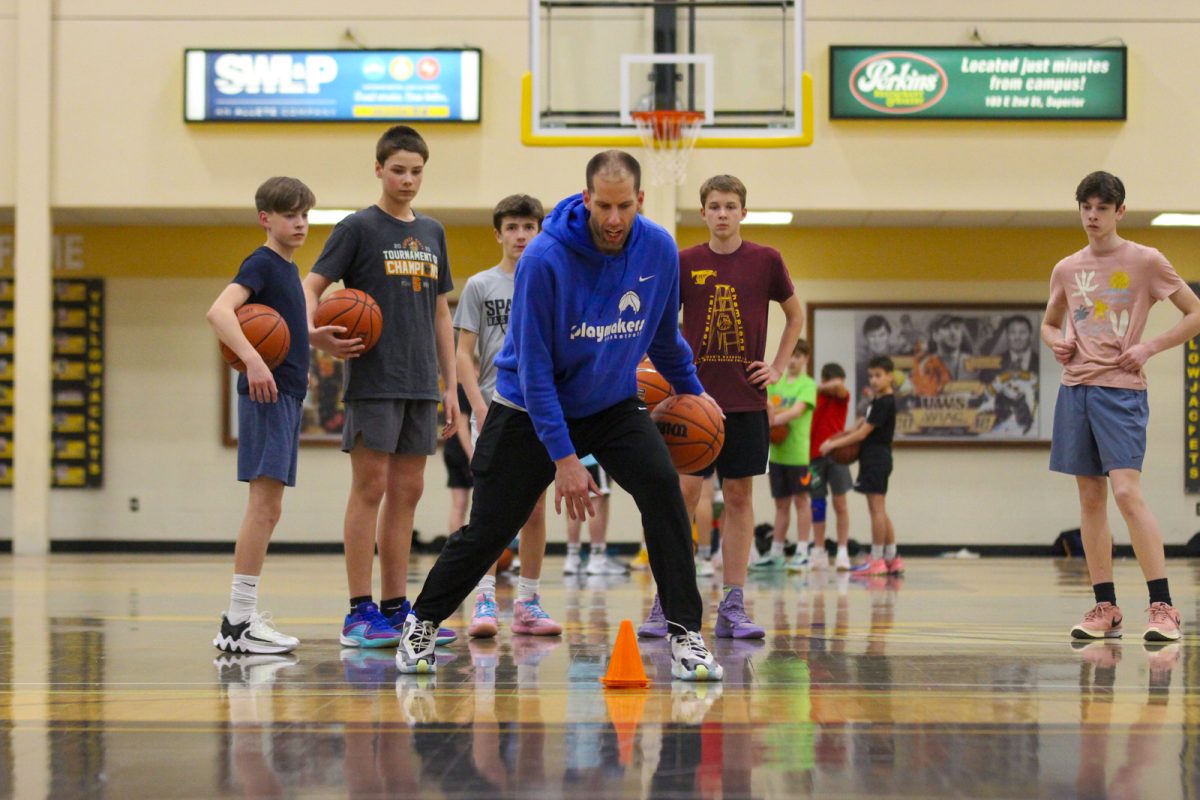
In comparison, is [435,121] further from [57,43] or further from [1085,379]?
[1085,379]

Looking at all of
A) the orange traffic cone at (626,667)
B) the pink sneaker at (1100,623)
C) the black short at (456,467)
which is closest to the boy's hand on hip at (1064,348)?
the pink sneaker at (1100,623)

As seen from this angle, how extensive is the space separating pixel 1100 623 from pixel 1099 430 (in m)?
0.81

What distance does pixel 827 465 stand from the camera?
11.5 metres

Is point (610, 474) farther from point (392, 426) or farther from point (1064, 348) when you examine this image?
point (1064, 348)

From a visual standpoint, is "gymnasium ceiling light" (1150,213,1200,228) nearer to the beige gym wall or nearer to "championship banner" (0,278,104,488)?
the beige gym wall

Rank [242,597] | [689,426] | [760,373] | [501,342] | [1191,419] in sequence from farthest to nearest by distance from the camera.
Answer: [1191,419] < [501,342] < [760,373] < [242,597] < [689,426]

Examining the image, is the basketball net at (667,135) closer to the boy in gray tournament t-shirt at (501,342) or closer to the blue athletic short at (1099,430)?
the boy in gray tournament t-shirt at (501,342)

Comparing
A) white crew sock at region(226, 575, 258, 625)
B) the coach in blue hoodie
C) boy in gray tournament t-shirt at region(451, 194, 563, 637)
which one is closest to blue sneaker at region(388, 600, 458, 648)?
boy in gray tournament t-shirt at region(451, 194, 563, 637)

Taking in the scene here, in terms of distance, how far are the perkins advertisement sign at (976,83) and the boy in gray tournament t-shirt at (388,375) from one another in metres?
8.08

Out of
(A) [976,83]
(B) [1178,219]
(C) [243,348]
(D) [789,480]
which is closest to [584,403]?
(C) [243,348]

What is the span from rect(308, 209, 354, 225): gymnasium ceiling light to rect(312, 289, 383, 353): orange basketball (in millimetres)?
7927

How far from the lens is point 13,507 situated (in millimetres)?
13344

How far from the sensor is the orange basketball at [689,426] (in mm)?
4773

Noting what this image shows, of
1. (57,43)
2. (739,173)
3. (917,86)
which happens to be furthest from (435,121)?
(917,86)
